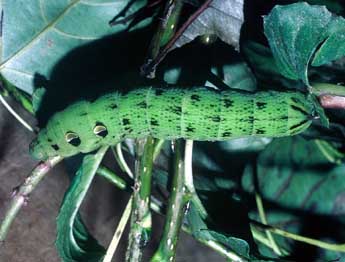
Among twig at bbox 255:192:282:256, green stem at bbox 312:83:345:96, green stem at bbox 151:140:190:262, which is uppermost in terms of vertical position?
green stem at bbox 312:83:345:96

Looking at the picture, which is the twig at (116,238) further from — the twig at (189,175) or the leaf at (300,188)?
the leaf at (300,188)

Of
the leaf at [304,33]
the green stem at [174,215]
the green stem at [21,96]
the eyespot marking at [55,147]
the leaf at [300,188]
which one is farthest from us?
the leaf at [300,188]

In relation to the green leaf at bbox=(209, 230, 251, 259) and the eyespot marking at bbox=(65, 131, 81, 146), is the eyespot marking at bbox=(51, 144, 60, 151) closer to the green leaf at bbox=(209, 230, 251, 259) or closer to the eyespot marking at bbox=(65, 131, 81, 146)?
the eyespot marking at bbox=(65, 131, 81, 146)

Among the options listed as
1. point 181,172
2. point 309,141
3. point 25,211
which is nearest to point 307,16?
point 181,172

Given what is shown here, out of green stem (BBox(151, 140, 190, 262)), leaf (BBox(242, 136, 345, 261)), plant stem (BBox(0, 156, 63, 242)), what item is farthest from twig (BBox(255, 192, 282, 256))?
plant stem (BBox(0, 156, 63, 242))

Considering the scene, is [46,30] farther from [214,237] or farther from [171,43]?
[214,237]

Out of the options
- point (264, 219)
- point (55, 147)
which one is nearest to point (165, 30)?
point (55, 147)

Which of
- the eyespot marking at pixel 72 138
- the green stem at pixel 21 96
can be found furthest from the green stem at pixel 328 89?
the green stem at pixel 21 96
